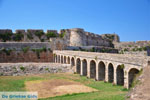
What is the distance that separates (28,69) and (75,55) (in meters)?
6.71

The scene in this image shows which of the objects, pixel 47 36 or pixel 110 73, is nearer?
pixel 110 73

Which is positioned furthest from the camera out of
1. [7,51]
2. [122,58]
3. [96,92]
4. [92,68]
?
[7,51]

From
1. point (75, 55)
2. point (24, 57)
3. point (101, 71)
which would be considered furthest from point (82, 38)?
point (101, 71)

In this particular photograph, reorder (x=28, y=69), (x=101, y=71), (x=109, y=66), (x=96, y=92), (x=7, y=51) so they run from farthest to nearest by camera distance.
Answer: (x=7, y=51), (x=28, y=69), (x=101, y=71), (x=109, y=66), (x=96, y=92)

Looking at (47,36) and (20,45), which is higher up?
(47,36)

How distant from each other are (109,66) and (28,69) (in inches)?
462

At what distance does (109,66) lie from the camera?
58.4 feet

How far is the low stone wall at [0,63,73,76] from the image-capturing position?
23370 mm

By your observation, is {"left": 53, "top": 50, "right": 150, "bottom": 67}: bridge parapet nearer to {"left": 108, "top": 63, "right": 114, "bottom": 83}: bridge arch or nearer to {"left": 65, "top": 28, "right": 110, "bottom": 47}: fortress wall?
{"left": 108, "top": 63, "right": 114, "bottom": 83}: bridge arch

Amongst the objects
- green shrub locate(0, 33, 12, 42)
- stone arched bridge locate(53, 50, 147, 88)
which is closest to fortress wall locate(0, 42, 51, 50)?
green shrub locate(0, 33, 12, 42)

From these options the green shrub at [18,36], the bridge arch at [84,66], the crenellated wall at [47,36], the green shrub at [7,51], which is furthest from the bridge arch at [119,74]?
the green shrub at [18,36]

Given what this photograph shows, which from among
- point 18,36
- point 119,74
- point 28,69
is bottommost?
point 28,69

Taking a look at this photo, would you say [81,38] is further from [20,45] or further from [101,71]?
[101,71]

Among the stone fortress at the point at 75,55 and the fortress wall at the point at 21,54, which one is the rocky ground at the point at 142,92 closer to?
the stone fortress at the point at 75,55
